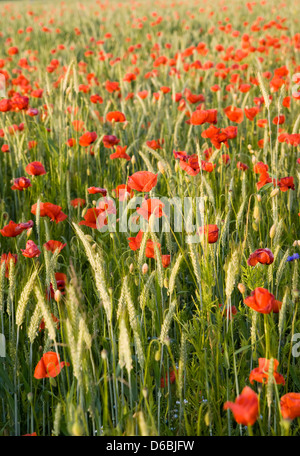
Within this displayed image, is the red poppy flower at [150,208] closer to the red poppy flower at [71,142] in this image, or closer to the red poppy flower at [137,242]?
the red poppy flower at [137,242]

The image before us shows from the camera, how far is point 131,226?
64.9 inches

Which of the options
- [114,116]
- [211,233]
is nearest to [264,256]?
[211,233]

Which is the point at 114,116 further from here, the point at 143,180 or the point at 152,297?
the point at 152,297

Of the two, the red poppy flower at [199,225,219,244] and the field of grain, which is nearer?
the field of grain

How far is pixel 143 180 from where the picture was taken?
137 centimetres

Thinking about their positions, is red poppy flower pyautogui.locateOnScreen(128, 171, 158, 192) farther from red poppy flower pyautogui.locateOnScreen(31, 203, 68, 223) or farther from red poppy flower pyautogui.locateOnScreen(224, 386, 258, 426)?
red poppy flower pyautogui.locateOnScreen(224, 386, 258, 426)

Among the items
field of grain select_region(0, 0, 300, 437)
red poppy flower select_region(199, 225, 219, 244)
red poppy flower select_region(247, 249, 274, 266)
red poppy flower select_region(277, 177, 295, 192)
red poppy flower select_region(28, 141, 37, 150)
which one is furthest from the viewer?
red poppy flower select_region(28, 141, 37, 150)

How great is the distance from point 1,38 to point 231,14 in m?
3.52

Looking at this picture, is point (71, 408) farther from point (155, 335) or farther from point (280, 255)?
point (280, 255)

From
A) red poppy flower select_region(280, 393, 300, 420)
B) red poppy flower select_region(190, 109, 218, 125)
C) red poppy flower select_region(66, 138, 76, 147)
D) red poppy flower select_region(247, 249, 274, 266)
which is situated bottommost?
red poppy flower select_region(280, 393, 300, 420)

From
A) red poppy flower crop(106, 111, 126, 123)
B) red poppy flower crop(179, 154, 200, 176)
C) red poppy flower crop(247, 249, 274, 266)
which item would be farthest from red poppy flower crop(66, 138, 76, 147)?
red poppy flower crop(247, 249, 274, 266)

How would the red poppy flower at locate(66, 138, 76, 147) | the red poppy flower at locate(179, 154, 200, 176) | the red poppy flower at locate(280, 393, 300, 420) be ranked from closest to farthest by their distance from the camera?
the red poppy flower at locate(280, 393, 300, 420) < the red poppy flower at locate(179, 154, 200, 176) < the red poppy flower at locate(66, 138, 76, 147)

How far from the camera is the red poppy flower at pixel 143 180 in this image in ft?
4.41

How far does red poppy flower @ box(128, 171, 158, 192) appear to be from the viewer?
4.41ft
